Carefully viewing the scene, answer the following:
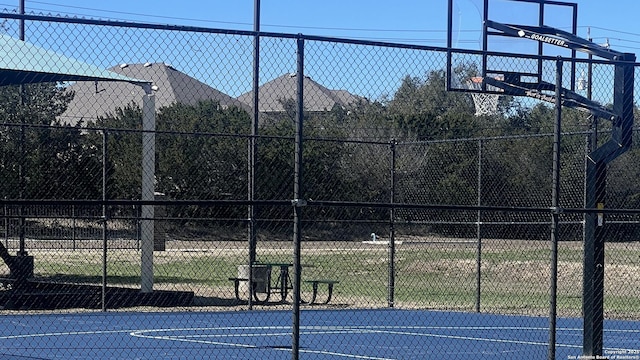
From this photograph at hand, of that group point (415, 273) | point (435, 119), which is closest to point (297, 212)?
point (415, 273)

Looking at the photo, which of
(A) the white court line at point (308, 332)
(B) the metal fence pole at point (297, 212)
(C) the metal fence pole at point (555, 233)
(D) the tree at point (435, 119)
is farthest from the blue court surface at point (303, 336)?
(D) the tree at point (435, 119)

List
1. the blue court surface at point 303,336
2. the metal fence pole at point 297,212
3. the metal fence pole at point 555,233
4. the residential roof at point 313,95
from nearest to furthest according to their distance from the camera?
the metal fence pole at point 297,212 → the metal fence pole at point 555,233 → the blue court surface at point 303,336 → the residential roof at point 313,95

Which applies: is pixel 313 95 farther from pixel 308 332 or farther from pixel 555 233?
pixel 555 233

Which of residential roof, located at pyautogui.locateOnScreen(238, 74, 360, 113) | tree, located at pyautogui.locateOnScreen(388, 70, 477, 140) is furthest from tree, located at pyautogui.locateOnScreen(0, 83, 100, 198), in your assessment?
tree, located at pyautogui.locateOnScreen(388, 70, 477, 140)

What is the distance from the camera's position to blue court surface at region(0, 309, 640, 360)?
41.9 feet

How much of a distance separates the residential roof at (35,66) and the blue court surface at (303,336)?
11.4 feet

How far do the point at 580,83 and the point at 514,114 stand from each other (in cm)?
1220

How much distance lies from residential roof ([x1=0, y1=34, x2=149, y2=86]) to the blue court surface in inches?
137

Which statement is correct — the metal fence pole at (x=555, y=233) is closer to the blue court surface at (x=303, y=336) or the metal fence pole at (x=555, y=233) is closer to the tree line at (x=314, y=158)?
the blue court surface at (x=303, y=336)

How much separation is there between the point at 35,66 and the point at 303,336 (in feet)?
20.2

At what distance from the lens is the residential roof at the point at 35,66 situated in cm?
1548

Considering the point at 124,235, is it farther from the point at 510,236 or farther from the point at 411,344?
the point at 411,344

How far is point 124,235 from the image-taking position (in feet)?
81.7

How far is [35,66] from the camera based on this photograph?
17.1 metres
